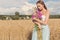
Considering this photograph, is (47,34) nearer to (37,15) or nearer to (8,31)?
(37,15)

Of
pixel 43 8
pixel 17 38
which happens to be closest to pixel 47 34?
pixel 43 8

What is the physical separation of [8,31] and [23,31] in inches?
15.6

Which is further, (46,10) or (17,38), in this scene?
(17,38)

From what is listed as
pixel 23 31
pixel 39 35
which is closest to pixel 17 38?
pixel 23 31

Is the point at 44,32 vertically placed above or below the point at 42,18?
below

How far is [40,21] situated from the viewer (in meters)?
6.86

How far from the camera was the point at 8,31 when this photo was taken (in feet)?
25.8

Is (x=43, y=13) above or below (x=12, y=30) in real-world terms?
above

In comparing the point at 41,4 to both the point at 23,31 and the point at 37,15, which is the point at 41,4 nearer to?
the point at 37,15

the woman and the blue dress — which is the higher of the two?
the woman

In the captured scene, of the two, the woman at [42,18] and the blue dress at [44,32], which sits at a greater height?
the woman at [42,18]

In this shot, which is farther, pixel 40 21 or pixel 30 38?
pixel 30 38

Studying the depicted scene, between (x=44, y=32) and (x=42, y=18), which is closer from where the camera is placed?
(x=42, y=18)

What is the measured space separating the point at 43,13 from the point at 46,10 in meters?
0.12
